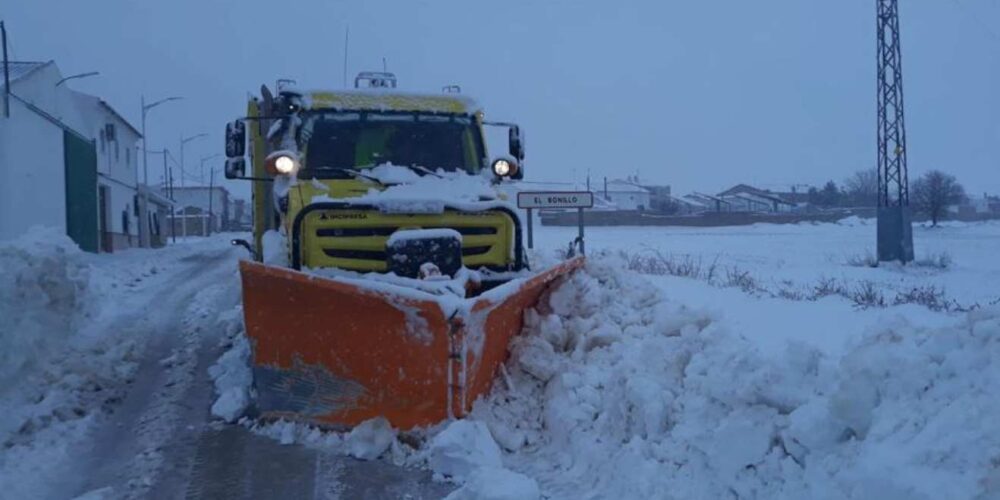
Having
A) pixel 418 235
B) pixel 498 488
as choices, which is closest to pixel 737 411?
pixel 498 488

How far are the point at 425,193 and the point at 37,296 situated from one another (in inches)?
156

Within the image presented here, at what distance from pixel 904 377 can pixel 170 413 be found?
539 centimetres

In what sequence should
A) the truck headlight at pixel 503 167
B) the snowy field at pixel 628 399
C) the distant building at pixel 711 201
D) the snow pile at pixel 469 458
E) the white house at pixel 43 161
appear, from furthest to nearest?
1. the distant building at pixel 711 201
2. the white house at pixel 43 161
3. the truck headlight at pixel 503 167
4. the snow pile at pixel 469 458
5. the snowy field at pixel 628 399

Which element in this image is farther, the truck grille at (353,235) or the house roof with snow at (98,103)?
the house roof with snow at (98,103)

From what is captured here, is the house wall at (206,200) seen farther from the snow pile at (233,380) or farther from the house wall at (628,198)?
the snow pile at (233,380)

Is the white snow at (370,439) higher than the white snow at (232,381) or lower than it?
lower

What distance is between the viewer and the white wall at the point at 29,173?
21.1 m

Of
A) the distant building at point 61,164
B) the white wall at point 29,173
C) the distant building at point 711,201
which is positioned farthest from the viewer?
the distant building at point 711,201

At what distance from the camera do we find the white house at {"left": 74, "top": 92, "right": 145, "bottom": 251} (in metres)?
38.9

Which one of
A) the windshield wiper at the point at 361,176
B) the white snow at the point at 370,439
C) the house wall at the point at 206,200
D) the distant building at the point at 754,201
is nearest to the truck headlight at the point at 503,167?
the windshield wiper at the point at 361,176

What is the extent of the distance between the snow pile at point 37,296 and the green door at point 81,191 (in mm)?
20502

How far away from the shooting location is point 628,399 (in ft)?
19.1

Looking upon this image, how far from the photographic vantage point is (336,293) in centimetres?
638

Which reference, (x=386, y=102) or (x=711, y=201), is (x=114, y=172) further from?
(x=711, y=201)
